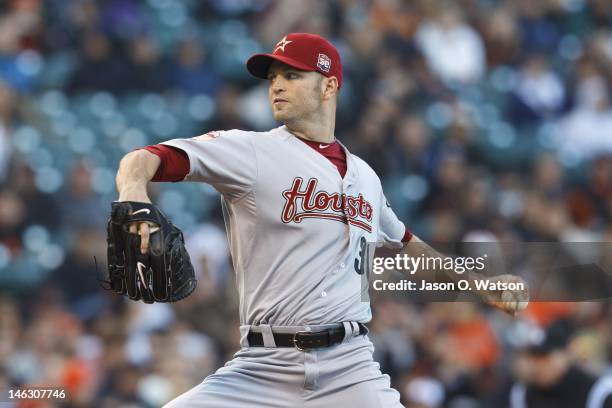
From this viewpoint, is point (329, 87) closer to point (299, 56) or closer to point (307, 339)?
point (299, 56)

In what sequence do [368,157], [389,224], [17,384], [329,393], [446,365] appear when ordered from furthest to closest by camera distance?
[368,157] < [446,365] < [17,384] < [389,224] < [329,393]

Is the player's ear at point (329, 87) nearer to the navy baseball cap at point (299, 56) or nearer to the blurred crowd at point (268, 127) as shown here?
the navy baseball cap at point (299, 56)

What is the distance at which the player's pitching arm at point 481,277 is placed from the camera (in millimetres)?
3643

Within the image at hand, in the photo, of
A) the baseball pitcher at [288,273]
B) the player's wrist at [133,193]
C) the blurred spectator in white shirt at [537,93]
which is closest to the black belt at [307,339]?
the baseball pitcher at [288,273]

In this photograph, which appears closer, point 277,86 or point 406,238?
point 277,86

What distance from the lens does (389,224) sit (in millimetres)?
3814

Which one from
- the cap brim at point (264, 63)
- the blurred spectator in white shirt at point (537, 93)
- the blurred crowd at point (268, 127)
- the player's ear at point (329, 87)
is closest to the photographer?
the cap brim at point (264, 63)

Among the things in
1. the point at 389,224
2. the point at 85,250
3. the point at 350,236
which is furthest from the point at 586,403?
the point at 85,250

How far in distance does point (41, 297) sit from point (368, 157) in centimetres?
268

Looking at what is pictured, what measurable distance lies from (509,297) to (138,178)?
157cm

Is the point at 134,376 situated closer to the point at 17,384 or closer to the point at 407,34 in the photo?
the point at 17,384

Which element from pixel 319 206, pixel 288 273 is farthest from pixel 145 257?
pixel 319 206

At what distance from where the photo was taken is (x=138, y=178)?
9.09 ft

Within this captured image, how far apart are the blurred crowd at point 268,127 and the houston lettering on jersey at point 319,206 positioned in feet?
7.78
